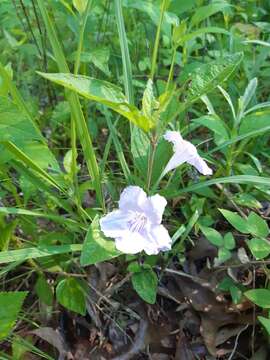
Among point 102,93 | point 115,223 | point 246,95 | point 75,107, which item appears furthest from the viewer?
point 246,95

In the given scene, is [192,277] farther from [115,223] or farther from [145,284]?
[115,223]

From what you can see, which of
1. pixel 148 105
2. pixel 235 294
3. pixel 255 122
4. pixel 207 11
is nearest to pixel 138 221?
pixel 148 105

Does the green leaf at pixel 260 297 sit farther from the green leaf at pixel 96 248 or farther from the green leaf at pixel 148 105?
the green leaf at pixel 148 105

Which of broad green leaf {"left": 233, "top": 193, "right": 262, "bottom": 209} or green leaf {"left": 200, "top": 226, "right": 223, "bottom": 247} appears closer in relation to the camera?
green leaf {"left": 200, "top": 226, "right": 223, "bottom": 247}

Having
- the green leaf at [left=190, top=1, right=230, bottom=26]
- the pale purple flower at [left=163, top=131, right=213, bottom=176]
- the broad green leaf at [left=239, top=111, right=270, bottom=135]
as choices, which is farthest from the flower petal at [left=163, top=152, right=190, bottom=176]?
the green leaf at [left=190, top=1, right=230, bottom=26]

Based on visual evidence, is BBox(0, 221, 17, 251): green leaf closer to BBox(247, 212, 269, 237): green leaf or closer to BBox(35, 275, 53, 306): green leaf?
BBox(35, 275, 53, 306): green leaf

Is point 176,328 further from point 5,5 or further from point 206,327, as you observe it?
point 5,5

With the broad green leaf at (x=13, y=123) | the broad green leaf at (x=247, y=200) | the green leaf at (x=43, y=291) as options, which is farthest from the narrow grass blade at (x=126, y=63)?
the green leaf at (x=43, y=291)
